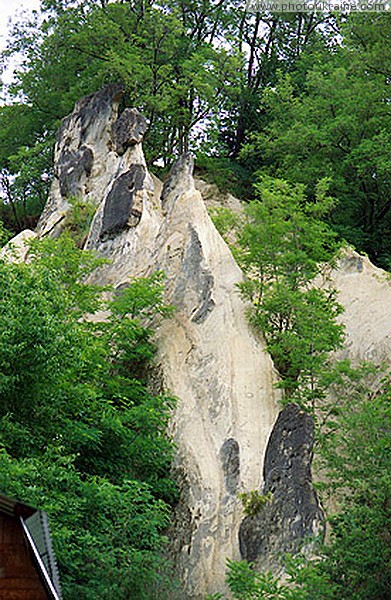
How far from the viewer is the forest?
11.1m

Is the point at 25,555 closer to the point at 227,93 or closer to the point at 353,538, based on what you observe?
the point at 353,538

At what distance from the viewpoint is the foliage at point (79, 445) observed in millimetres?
10945

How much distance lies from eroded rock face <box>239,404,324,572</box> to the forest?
0.37 meters

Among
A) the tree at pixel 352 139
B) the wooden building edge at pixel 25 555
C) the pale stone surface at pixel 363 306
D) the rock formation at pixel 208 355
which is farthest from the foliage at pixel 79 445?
the tree at pixel 352 139

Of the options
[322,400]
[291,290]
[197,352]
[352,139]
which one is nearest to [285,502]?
[322,400]

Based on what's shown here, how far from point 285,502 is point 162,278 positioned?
6.80 metres

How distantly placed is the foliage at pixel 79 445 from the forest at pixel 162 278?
4 cm

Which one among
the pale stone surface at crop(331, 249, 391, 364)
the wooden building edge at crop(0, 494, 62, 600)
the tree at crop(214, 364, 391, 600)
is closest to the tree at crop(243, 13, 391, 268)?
the pale stone surface at crop(331, 249, 391, 364)

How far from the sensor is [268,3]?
33.4 meters

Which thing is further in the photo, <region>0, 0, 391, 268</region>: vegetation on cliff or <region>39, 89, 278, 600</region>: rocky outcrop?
<region>0, 0, 391, 268</region>: vegetation on cliff

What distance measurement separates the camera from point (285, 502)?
1239 cm

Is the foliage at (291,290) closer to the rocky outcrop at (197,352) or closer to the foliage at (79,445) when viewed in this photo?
the rocky outcrop at (197,352)

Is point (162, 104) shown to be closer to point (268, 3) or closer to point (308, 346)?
point (268, 3)

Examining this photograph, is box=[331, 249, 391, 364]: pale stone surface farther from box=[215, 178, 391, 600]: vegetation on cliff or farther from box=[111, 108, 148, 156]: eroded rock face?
box=[111, 108, 148, 156]: eroded rock face
